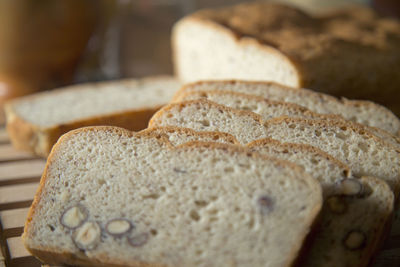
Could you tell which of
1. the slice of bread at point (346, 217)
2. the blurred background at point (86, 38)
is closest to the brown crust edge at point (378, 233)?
the slice of bread at point (346, 217)

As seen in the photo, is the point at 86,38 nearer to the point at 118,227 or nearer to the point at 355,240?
the point at 118,227

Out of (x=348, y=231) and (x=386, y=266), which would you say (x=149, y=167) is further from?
(x=386, y=266)

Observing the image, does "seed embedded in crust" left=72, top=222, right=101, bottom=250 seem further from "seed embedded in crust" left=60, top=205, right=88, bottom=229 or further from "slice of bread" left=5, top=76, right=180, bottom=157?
"slice of bread" left=5, top=76, right=180, bottom=157

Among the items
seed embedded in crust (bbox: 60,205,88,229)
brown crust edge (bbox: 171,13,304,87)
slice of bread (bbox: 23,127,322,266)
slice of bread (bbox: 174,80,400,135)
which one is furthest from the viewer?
brown crust edge (bbox: 171,13,304,87)

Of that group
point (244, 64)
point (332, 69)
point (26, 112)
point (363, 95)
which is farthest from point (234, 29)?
point (26, 112)

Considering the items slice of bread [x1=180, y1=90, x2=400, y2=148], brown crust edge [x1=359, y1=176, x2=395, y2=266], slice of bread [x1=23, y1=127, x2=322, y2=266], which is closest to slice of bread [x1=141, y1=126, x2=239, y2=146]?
slice of bread [x1=23, y1=127, x2=322, y2=266]

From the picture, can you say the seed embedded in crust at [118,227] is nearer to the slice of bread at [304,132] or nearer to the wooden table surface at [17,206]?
the wooden table surface at [17,206]

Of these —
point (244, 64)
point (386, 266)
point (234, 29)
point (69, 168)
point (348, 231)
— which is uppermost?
point (234, 29)
